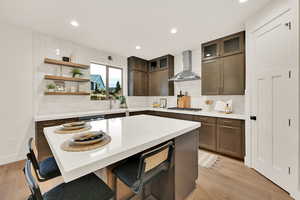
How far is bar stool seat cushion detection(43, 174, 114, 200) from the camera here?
90 centimetres

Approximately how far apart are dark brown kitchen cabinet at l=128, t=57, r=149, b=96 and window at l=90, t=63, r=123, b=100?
1.26 ft

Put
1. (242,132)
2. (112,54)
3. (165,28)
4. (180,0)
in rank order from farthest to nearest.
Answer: (112,54), (165,28), (242,132), (180,0)

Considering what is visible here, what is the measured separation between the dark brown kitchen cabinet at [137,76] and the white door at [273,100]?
335 centimetres

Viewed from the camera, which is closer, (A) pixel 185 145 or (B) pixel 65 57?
(A) pixel 185 145

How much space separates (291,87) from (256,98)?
566 millimetres

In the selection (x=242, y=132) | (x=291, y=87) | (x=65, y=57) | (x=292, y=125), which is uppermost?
(x=65, y=57)

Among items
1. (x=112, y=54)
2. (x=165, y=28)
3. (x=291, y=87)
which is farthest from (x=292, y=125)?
(x=112, y=54)

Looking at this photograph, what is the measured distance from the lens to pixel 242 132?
8.32ft

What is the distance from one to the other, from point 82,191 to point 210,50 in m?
3.83

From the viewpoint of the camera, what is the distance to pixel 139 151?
973 mm

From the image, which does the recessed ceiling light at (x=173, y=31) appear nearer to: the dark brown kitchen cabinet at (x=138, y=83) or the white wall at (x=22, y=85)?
the dark brown kitchen cabinet at (x=138, y=83)

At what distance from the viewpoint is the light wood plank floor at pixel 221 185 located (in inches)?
65.7

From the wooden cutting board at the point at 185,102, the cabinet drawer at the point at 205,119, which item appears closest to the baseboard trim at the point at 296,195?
the cabinet drawer at the point at 205,119

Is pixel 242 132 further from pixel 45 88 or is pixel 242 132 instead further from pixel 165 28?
pixel 45 88
